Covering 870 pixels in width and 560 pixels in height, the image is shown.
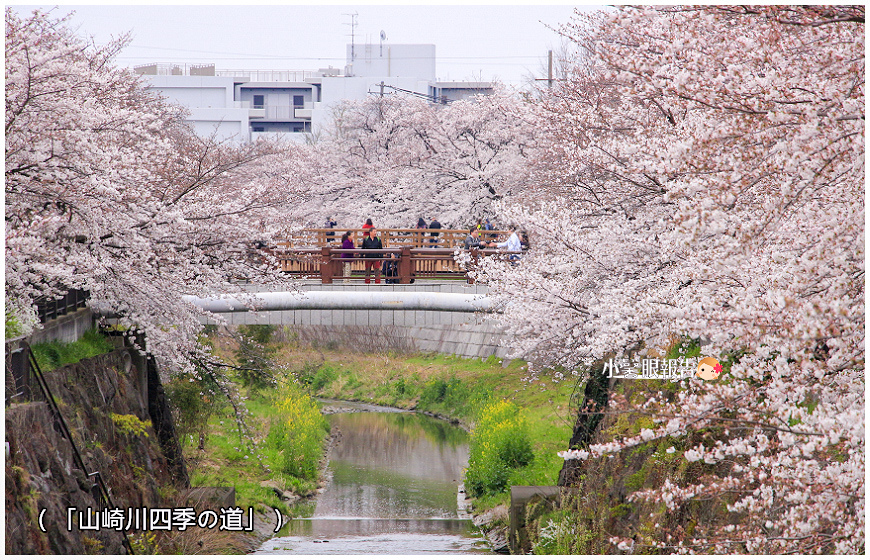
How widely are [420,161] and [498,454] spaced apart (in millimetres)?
18131

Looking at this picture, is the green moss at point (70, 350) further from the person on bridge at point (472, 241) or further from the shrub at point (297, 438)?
the person on bridge at point (472, 241)

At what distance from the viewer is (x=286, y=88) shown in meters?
70.3

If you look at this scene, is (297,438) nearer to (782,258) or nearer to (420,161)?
(420,161)

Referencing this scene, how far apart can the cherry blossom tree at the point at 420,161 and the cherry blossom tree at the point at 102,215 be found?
617 inches

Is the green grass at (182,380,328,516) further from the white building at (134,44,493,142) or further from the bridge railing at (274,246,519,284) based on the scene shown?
the white building at (134,44,493,142)

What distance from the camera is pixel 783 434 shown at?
505cm

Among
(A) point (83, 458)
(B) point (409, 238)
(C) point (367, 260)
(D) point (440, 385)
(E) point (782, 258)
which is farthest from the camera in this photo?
(D) point (440, 385)

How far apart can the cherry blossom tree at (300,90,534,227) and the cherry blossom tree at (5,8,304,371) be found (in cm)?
1568

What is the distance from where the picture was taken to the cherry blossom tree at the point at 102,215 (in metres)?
9.38

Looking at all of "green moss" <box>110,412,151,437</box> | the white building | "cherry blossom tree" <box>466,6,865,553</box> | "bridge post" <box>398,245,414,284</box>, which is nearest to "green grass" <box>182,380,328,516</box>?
"green moss" <box>110,412,151,437</box>

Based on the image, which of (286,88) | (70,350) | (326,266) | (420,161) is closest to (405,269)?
(326,266)

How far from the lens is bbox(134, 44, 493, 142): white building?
2584 inches

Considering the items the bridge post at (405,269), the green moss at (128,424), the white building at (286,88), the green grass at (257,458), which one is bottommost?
the green grass at (257,458)

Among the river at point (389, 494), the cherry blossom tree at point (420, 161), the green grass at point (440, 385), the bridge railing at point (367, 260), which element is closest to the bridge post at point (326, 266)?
the bridge railing at point (367, 260)
